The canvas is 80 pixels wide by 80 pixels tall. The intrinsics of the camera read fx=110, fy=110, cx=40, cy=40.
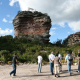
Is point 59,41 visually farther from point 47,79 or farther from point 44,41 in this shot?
point 47,79

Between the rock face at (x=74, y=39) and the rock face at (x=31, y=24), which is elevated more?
the rock face at (x=31, y=24)

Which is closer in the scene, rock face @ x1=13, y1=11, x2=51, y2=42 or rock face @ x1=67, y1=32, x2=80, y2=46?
rock face @ x1=13, y1=11, x2=51, y2=42

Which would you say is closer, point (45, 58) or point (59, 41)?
point (45, 58)

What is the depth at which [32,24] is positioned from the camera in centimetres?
3144

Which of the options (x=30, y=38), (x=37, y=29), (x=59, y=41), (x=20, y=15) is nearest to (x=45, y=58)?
(x=30, y=38)

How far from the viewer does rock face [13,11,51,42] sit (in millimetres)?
30328

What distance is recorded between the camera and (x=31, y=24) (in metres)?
31.5

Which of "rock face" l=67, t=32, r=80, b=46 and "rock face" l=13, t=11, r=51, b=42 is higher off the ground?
"rock face" l=13, t=11, r=51, b=42

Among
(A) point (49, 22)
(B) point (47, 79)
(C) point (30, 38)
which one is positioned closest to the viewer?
(B) point (47, 79)

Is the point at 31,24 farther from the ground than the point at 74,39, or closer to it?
farther from the ground

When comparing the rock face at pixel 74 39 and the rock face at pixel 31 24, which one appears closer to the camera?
the rock face at pixel 31 24

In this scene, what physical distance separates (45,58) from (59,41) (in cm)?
2217

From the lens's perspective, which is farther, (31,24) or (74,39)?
(74,39)

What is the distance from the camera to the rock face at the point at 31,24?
30328mm
